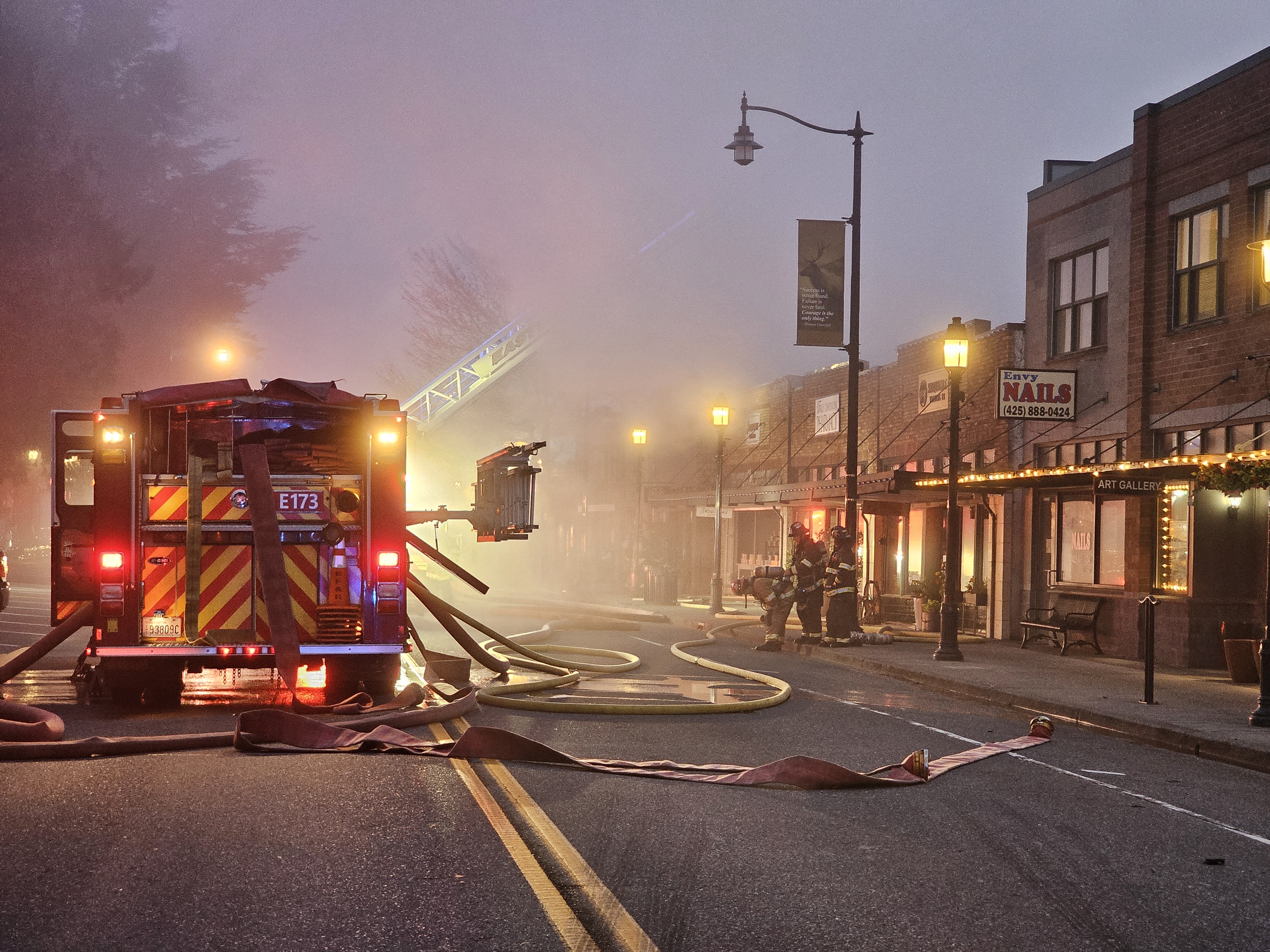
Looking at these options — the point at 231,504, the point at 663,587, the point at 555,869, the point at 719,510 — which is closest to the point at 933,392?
the point at 719,510

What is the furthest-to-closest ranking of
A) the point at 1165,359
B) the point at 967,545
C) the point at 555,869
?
the point at 967,545 < the point at 1165,359 < the point at 555,869

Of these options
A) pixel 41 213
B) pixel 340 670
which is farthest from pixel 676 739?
pixel 41 213

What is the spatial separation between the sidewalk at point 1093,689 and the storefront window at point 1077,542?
1.29 m

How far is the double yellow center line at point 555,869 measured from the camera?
4258 millimetres

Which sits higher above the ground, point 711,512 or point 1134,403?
point 1134,403

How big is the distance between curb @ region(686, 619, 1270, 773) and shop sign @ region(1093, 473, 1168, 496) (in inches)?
128

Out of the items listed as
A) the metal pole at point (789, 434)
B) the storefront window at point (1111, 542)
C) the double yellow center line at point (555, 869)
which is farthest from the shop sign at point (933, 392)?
the double yellow center line at point (555, 869)

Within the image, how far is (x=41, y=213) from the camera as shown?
91.0ft

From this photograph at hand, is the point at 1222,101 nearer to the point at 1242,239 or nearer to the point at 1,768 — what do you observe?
the point at 1242,239

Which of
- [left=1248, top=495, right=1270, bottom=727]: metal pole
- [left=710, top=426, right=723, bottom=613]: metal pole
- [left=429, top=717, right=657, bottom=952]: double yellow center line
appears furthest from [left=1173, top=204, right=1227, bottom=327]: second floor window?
[left=429, top=717, right=657, bottom=952]: double yellow center line

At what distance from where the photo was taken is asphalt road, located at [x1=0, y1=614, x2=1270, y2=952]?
4383 millimetres

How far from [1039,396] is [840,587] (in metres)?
4.51

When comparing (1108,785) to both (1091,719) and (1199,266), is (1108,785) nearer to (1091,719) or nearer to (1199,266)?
(1091,719)

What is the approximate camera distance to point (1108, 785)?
25.8 ft
